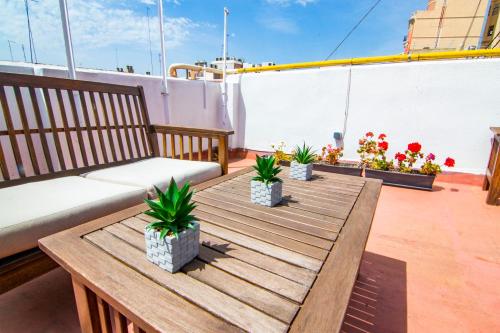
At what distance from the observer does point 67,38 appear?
2.15 metres

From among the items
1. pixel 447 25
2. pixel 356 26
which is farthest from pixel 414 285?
pixel 447 25

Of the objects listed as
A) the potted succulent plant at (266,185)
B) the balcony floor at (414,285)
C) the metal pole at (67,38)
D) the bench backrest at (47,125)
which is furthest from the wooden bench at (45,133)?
the potted succulent plant at (266,185)

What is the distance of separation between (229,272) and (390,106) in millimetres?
3777

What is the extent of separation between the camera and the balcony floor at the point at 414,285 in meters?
1.24

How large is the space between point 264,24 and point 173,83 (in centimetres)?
702

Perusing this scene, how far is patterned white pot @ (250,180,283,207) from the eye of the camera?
125 cm

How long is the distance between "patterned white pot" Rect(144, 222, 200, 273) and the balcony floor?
33.3 inches

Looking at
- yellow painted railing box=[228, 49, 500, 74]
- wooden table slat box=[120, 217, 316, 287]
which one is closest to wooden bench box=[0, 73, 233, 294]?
wooden table slat box=[120, 217, 316, 287]

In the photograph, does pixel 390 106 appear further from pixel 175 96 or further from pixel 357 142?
pixel 175 96

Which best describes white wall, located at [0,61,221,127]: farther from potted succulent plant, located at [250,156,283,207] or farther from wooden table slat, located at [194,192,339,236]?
potted succulent plant, located at [250,156,283,207]

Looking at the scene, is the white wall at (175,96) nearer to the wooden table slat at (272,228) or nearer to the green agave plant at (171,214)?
the wooden table slat at (272,228)

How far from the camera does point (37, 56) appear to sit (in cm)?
293

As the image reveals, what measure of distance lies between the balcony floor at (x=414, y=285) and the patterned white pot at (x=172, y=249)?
0.85 metres

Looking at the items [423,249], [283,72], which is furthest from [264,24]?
[423,249]
